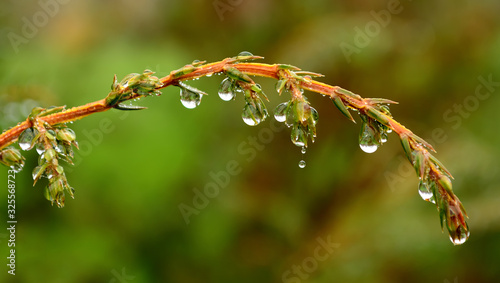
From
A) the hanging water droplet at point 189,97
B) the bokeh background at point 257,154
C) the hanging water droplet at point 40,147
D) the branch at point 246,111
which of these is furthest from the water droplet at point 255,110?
the bokeh background at point 257,154

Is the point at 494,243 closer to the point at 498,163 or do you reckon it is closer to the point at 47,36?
the point at 498,163

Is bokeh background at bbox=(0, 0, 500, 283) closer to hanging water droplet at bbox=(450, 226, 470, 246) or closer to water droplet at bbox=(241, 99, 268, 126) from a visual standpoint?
water droplet at bbox=(241, 99, 268, 126)

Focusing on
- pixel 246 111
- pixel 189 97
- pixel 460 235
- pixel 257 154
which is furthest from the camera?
pixel 257 154

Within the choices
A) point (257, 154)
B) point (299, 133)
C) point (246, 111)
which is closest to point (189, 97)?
point (246, 111)

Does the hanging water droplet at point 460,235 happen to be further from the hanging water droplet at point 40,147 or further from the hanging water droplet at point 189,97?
the hanging water droplet at point 40,147

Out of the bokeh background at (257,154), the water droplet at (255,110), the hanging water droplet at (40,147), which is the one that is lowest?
the hanging water droplet at (40,147)

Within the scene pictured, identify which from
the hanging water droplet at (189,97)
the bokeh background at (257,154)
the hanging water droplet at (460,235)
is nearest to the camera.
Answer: the hanging water droplet at (460,235)

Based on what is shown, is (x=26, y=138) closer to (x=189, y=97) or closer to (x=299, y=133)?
(x=189, y=97)
